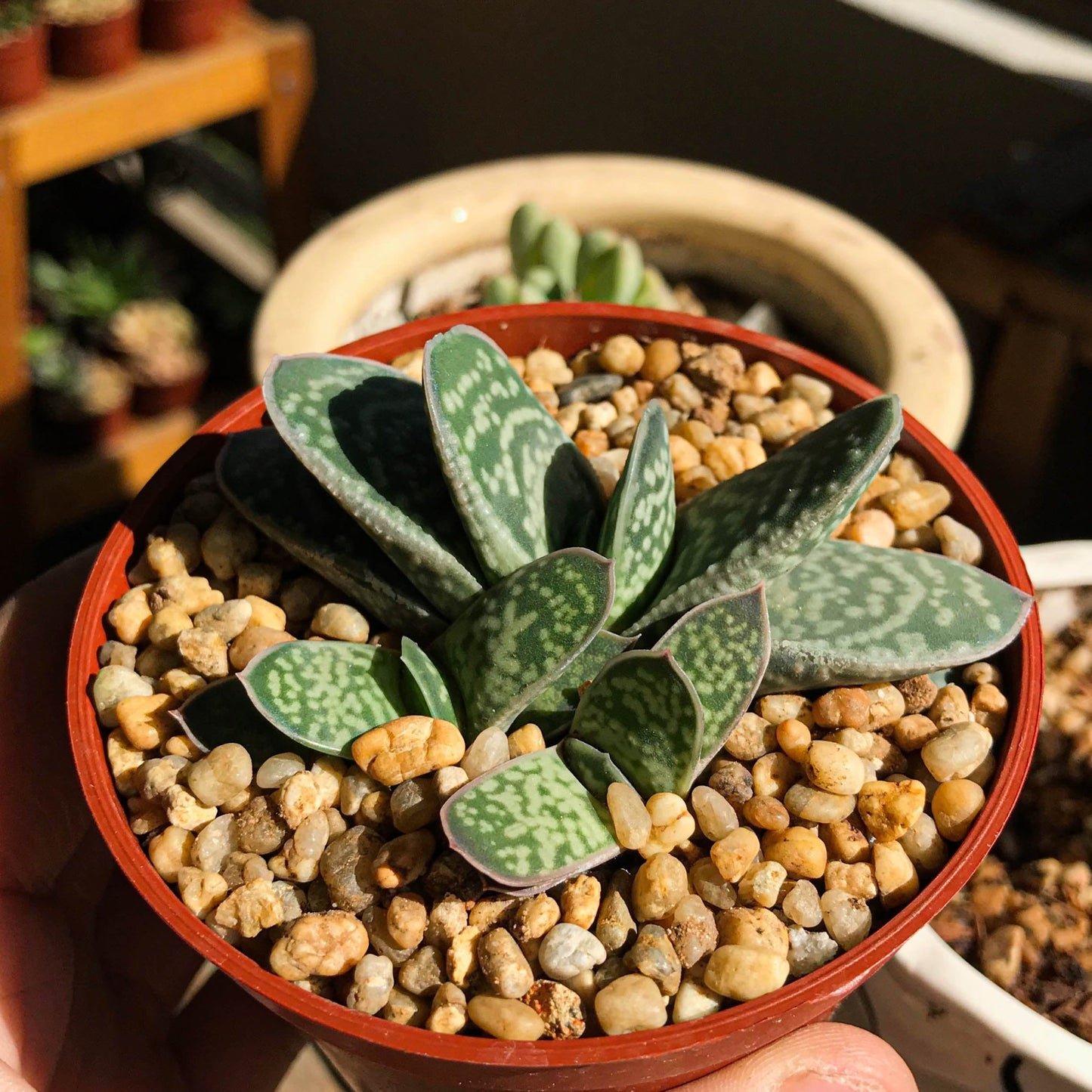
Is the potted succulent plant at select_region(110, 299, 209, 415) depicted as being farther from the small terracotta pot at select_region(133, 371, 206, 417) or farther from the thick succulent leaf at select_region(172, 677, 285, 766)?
the thick succulent leaf at select_region(172, 677, 285, 766)

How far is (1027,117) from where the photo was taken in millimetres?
1654

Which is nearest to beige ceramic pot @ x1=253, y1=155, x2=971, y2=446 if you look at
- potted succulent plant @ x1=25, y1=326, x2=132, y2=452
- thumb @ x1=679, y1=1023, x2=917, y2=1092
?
thumb @ x1=679, y1=1023, x2=917, y2=1092

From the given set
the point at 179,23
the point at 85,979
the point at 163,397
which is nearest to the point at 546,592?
the point at 85,979

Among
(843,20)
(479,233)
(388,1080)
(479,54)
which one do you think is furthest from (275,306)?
(479,54)

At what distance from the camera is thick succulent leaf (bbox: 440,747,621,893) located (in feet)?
1.99

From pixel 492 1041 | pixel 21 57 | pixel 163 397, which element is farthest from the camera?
pixel 163 397

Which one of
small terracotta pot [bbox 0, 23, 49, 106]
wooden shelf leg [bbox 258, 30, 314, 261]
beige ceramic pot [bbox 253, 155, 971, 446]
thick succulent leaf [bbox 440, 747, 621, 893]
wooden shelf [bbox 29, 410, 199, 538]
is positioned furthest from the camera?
wooden shelf [bbox 29, 410, 199, 538]

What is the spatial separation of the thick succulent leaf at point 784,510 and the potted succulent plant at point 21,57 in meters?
1.55

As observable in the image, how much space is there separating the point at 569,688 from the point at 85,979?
1.84 feet

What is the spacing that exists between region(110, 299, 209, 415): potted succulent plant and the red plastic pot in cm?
156

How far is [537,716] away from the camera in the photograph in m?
0.75

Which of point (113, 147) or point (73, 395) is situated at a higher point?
point (113, 147)

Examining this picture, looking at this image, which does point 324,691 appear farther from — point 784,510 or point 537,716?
point 784,510

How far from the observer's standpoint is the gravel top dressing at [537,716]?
25.3 inches
